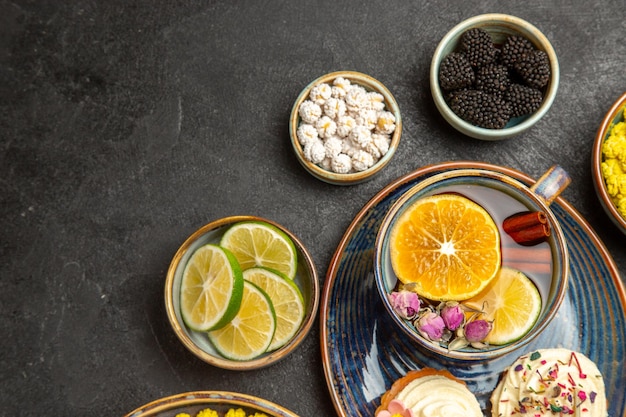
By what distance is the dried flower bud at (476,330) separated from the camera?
1729 millimetres

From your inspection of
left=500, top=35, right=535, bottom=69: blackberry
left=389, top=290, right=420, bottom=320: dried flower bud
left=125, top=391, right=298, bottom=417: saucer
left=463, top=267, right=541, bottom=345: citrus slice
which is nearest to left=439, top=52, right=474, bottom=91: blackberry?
left=500, top=35, right=535, bottom=69: blackberry

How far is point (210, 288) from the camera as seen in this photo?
1919 millimetres

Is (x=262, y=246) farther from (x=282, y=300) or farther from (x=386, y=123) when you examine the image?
(x=386, y=123)

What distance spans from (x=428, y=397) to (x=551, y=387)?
370mm

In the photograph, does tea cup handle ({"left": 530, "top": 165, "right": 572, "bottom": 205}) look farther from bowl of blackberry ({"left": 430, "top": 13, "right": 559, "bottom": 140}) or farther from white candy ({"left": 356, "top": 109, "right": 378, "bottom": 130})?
white candy ({"left": 356, "top": 109, "right": 378, "bottom": 130})

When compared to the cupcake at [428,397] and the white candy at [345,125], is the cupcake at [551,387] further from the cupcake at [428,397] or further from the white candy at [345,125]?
the white candy at [345,125]

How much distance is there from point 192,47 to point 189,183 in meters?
0.51

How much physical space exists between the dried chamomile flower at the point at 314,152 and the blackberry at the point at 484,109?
1.56 ft

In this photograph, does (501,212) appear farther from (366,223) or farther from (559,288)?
(366,223)

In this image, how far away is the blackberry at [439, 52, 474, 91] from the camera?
2.04m

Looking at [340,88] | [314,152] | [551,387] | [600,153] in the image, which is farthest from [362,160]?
[551,387]

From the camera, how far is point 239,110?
2236mm

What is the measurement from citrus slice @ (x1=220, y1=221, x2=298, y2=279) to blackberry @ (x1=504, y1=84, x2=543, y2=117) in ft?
2.86

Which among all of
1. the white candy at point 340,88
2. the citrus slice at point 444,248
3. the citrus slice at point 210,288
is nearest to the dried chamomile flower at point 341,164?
the white candy at point 340,88
